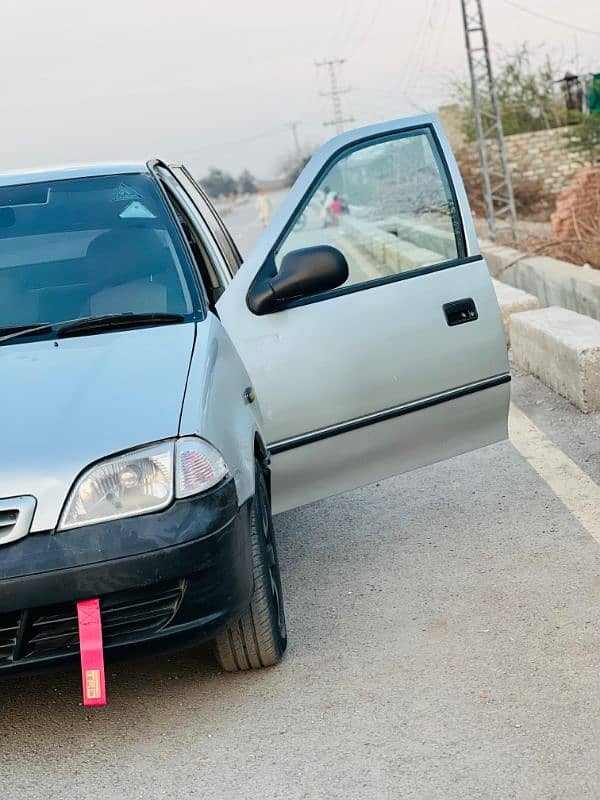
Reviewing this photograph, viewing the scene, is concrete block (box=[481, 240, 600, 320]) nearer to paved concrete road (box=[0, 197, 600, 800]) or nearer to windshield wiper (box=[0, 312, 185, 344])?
paved concrete road (box=[0, 197, 600, 800])

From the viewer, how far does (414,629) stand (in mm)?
4293

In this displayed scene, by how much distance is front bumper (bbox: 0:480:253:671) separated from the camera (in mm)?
3301

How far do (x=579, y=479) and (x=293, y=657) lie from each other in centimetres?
241

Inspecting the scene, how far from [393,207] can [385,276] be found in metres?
0.97

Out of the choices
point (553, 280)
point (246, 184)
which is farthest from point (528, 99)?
point (246, 184)

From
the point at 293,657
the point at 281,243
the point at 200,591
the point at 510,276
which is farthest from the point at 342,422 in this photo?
the point at 510,276

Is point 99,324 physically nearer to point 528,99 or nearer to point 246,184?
point 528,99

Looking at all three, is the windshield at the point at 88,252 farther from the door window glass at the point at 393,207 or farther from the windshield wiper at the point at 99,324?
the door window glass at the point at 393,207

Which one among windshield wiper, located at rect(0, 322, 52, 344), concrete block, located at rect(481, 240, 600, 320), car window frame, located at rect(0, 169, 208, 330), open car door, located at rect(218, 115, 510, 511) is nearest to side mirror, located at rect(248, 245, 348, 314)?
open car door, located at rect(218, 115, 510, 511)

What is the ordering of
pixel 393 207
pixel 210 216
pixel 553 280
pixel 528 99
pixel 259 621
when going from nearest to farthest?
pixel 259 621 < pixel 393 207 < pixel 210 216 < pixel 553 280 < pixel 528 99

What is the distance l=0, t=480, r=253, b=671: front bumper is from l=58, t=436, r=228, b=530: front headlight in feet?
0.10

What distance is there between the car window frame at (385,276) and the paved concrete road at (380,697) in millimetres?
1156

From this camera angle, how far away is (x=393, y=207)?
5.83m

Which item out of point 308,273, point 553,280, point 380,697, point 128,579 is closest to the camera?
point 128,579
